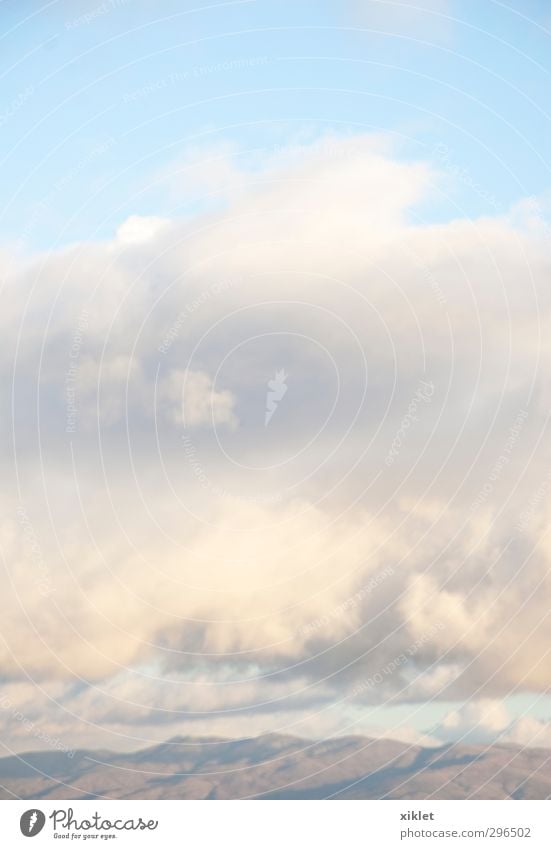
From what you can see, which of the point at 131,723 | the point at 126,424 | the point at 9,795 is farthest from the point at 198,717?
the point at 9,795

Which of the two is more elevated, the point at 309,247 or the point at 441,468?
the point at 309,247
